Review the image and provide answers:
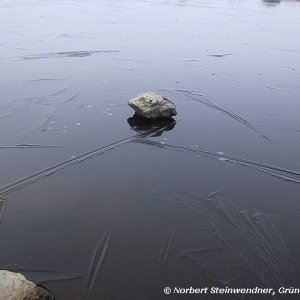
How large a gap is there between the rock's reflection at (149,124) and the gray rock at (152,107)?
102 mm

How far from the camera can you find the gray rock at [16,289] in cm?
346

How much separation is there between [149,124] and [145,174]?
2.18m

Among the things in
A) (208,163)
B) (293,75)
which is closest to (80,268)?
(208,163)

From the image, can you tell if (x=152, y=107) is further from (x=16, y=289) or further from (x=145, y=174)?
(x=16, y=289)

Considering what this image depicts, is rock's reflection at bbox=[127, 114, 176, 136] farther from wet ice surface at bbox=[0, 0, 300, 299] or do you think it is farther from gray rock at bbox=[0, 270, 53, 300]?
gray rock at bbox=[0, 270, 53, 300]

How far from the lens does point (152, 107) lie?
815 cm

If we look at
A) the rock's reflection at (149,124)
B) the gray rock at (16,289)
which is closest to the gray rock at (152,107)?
the rock's reflection at (149,124)

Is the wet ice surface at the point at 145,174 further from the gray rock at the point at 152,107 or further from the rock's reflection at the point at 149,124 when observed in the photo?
the gray rock at the point at 152,107

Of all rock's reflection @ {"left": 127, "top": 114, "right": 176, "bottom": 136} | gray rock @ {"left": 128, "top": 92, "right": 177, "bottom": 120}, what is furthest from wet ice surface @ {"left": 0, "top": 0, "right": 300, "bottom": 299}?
gray rock @ {"left": 128, "top": 92, "right": 177, "bottom": 120}

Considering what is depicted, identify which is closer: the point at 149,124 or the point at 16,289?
the point at 16,289

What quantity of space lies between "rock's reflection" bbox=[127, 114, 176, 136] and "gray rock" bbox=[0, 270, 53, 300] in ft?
15.1

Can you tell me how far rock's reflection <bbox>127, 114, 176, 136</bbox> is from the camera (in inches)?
310

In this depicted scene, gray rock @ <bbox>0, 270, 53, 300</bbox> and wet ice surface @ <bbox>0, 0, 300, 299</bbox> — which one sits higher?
gray rock @ <bbox>0, 270, 53, 300</bbox>

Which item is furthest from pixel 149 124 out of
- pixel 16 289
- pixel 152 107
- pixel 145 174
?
pixel 16 289
